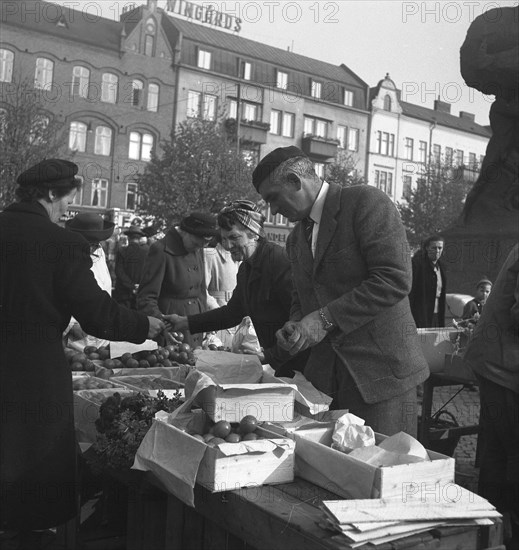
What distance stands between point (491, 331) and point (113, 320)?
2051 mm

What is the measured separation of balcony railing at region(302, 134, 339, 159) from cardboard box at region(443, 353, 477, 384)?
39924 millimetres

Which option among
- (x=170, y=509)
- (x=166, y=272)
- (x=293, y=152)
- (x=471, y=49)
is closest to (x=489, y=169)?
(x=471, y=49)

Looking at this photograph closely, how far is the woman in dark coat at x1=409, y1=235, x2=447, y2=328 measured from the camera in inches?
359

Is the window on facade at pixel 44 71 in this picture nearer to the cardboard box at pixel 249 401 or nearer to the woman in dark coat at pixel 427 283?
the woman in dark coat at pixel 427 283

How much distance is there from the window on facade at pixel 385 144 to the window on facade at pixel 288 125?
7.71 metres

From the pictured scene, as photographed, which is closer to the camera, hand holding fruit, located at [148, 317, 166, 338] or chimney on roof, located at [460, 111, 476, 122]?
hand holding fruit, located at [148, 317, 166, 338]

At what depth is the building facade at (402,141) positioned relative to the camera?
4950 cm

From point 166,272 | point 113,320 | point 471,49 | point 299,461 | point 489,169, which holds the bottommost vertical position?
point 299,461

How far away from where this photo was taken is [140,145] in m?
38.9

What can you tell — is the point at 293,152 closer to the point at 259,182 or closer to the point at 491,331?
the point at 259,182

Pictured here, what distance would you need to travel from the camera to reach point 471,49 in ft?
34.9

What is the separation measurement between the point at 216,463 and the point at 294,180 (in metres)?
1.21

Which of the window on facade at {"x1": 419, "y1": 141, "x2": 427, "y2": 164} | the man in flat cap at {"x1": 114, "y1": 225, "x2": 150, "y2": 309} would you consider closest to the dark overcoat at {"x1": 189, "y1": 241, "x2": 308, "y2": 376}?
the man in flat cap at {"x1": 114, "y1": 225, "x2": 150, "y2": 309}

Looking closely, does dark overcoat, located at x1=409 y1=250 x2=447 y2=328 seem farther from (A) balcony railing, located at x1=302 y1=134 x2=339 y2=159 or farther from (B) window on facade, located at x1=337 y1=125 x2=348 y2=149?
(B) window on facade, located at x1=337 y1=125 x2=348 y2=149
